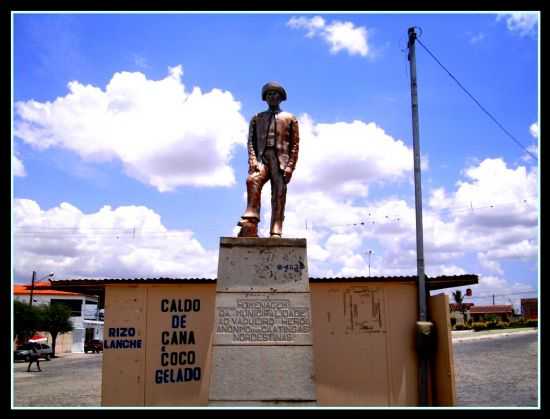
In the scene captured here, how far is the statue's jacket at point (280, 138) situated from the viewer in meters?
8.04

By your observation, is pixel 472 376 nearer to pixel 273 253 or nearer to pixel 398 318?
pixel 398 318

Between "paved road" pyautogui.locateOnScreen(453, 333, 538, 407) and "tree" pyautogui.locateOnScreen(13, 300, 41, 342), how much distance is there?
1135 inches

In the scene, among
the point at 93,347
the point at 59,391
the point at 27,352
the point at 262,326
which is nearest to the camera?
the point at 262,326

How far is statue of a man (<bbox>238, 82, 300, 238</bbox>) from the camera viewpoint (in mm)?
7812

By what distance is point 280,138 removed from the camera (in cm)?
804

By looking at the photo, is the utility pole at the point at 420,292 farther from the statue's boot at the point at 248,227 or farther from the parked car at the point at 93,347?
the parked car at the point at 93,347

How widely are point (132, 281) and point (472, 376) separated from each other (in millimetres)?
11405

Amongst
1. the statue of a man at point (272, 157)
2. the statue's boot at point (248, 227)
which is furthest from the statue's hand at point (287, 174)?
the statue's boot at point (248, 227)

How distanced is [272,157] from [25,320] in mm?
34884

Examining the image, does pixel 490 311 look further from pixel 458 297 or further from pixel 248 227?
pixel 248 227

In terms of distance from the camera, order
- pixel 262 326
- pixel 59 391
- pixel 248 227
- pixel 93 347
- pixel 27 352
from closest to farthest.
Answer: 1. pixel 262 326
2. pixel 248 227
3. pixel 59 391
4. pixel 27 352
5. pixel 93 347

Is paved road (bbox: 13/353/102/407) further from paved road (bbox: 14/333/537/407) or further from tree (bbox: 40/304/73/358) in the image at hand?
tree (bbox: 40/304/73/358)

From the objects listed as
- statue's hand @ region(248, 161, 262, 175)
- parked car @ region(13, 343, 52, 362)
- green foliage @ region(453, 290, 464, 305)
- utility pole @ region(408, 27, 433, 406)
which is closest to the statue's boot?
statue's hand @ region(248, 161, 262, 175)

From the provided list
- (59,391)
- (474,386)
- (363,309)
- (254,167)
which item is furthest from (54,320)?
(254,167)
